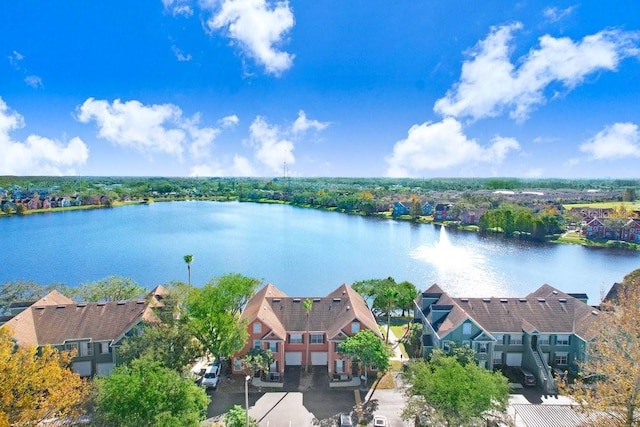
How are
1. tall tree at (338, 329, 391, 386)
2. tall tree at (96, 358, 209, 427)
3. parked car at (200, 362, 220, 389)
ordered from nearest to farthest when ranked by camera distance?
tall tree at (96, 358, 209, 427) → tall tree at (338, 329, 391, 386) → parked car at (200, 362, 220, 389)

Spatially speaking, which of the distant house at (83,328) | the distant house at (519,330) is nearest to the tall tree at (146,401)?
the distant house at (83,328)

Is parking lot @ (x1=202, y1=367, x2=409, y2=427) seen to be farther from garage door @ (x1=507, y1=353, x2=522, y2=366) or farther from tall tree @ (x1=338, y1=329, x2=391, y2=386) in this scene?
garage door @ (x1=507, y1=353, x2=522, y2=366)

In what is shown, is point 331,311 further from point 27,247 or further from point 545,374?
point 27,247

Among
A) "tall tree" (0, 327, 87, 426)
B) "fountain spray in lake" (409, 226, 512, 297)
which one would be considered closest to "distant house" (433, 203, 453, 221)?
"fountain spray in lake" (409, 226, 512, 297)

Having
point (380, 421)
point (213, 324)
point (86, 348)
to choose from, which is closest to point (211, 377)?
point (213, 324)

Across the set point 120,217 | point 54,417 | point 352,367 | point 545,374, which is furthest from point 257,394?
point 120,217

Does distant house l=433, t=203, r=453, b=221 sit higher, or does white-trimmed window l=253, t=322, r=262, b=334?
distant house l=433, t=203, r=453, b=221
